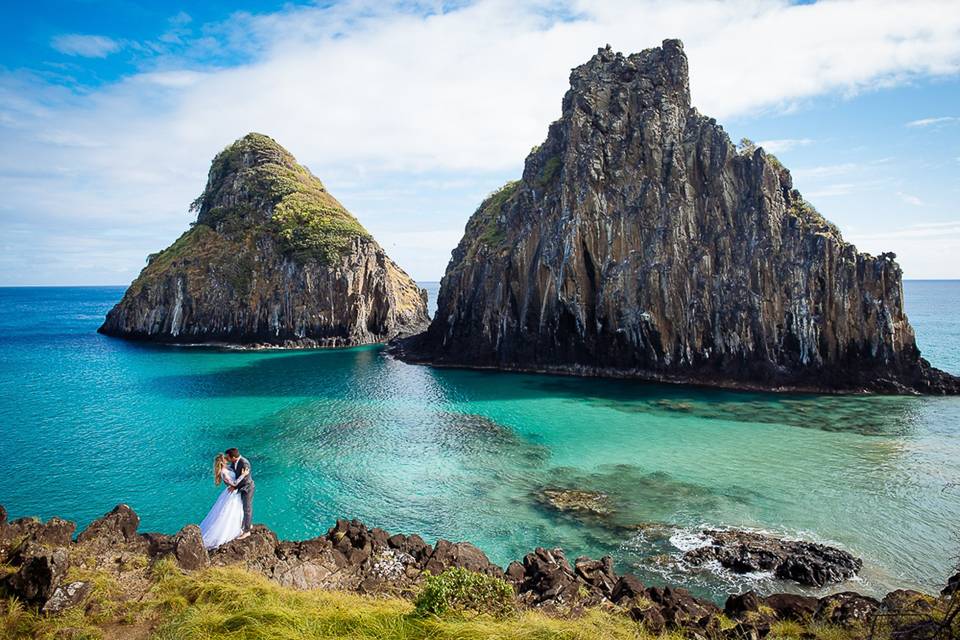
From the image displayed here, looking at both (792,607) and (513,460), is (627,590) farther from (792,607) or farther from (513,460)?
(513,460)

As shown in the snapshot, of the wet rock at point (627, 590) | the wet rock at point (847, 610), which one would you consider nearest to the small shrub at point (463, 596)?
the wet rock at point (627, 590)

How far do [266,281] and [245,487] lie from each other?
252 feet

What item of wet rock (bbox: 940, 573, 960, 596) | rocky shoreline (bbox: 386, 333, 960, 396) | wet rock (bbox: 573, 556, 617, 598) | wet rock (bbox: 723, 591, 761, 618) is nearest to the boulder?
wet rock (bbox: 940, 573, 960, 596)

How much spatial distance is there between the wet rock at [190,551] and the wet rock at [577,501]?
48.2ft

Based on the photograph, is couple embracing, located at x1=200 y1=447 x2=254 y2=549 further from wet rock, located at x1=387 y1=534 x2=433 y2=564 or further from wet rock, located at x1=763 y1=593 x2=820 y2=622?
wet rock, located at x1=763 y1=593 x2=820 y2=622

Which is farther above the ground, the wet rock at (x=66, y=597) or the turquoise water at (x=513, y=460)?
the wet rock at (x=66, y=597)

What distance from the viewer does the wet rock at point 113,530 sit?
1533 cm

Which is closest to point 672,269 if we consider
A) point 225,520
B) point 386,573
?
point 386,573

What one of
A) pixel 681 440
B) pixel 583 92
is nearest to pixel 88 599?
pixel 681 440

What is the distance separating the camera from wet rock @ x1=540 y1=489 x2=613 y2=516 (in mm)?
23594

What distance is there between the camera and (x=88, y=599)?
11516mm

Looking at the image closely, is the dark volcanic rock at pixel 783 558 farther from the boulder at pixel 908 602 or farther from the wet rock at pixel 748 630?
the wet rock at pixel 748 630

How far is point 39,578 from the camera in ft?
37.9

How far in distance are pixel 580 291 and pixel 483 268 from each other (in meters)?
14.0
